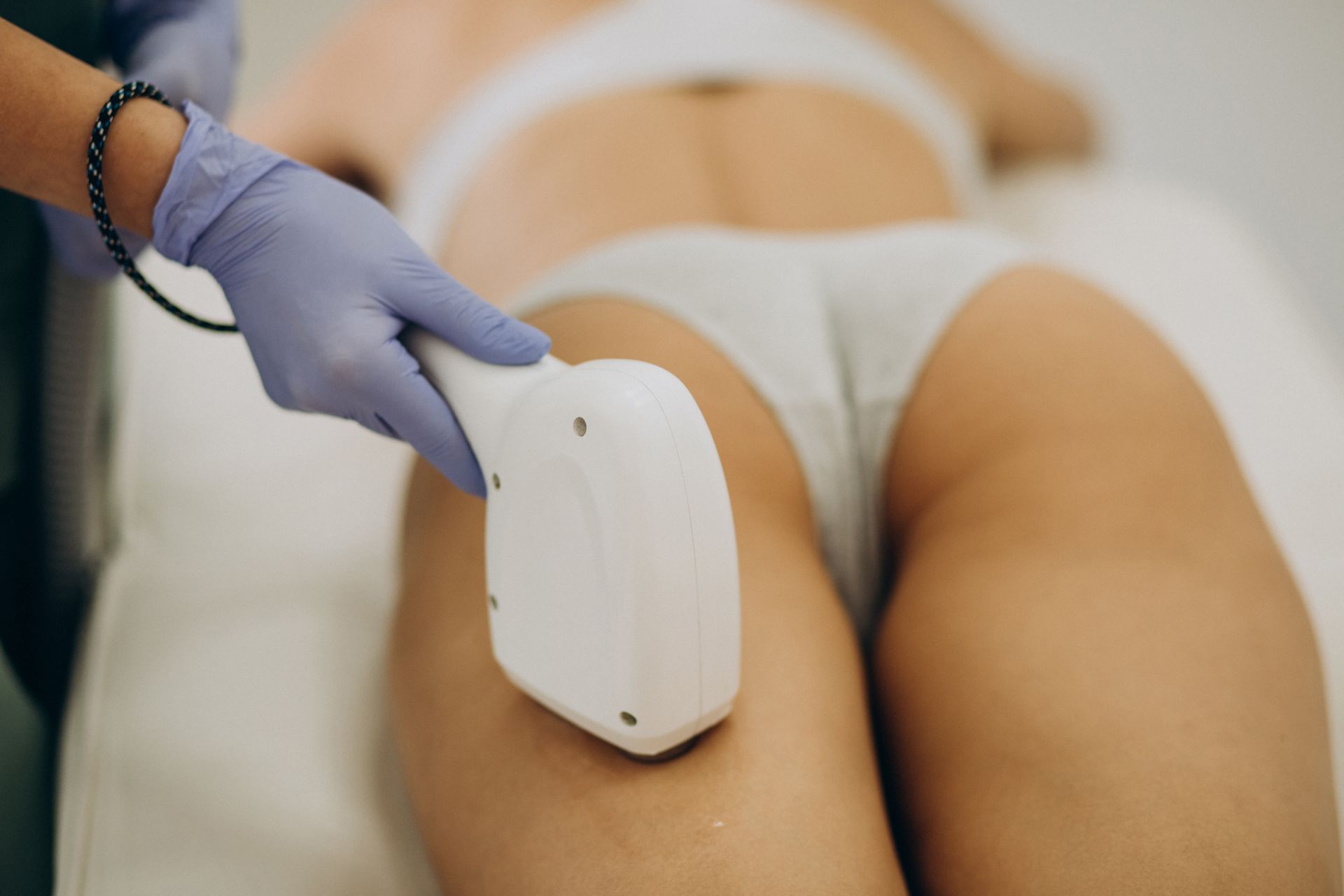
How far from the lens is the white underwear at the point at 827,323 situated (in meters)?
0.70

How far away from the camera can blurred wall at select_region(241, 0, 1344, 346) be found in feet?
6.08

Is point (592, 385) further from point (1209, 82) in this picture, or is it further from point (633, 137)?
point (1209, 82)

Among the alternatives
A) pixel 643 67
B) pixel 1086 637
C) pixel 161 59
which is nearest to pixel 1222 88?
pixel 643 67

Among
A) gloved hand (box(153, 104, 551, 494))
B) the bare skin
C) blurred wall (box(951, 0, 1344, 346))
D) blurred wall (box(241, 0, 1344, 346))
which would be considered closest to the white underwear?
the bare skin

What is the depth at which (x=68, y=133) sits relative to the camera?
0.53m

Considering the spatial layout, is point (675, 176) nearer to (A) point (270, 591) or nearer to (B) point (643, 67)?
(B) point (643, 67)

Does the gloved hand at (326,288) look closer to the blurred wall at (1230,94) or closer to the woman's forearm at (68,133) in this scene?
the woman's forearm at (68,133)

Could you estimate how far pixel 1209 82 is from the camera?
76.5 inches

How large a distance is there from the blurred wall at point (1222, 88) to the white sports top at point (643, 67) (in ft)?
3.12

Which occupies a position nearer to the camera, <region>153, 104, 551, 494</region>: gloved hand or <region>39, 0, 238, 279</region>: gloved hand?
<region>153, 104, 551, 494</region>: gloved hand

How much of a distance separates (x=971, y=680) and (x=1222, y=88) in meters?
1.79

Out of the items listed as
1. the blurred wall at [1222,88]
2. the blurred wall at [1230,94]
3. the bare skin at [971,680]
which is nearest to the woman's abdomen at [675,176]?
the bare skin at [971,680]

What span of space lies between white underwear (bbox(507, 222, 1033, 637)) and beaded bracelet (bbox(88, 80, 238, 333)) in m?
0.24

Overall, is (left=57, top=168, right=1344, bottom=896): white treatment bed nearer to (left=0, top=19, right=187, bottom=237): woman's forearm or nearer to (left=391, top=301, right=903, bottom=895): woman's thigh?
(left=391, top=301, right=903, bottom=895): woman's thigh
